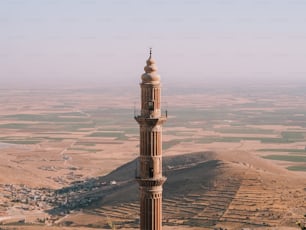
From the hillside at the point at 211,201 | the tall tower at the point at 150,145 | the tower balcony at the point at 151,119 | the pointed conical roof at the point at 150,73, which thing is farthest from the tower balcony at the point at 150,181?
the hillside at the point at 211,201

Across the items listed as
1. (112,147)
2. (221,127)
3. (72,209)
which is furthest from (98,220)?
(221,127)

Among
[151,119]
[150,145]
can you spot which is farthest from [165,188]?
[151,119]

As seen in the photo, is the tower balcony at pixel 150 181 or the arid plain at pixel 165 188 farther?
the arid plain at pixel 165 188

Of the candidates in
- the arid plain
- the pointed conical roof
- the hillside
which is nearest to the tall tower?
the pointed conical roof

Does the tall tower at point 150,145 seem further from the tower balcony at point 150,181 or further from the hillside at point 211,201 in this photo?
the hillside at point 211,201

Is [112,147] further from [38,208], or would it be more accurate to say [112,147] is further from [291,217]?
[291,217]

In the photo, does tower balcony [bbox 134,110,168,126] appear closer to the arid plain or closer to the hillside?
the arid plain

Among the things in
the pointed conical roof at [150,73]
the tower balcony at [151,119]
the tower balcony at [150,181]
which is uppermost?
the pointed conical roof at [150,73]

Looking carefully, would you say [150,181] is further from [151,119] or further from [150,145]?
[151,119]
